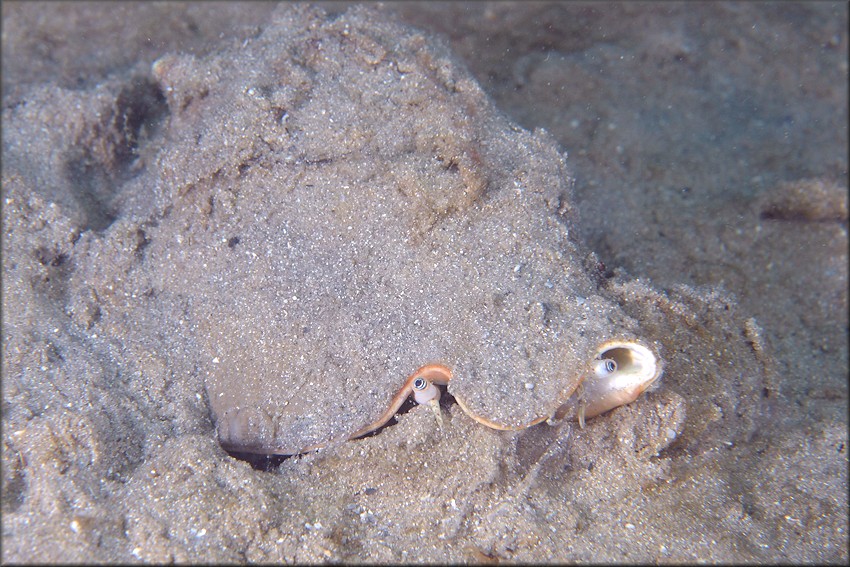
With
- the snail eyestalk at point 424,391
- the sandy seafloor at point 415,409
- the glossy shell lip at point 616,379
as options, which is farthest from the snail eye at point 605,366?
the snail eyestalk at point 424,391

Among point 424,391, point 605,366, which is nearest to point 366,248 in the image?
point 424,391

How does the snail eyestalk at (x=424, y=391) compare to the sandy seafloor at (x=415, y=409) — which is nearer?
the sandy seafloor at (x=415, y=409)

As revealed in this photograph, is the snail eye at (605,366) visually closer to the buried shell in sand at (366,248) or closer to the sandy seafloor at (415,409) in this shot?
the buried shell in sand at (366,248)

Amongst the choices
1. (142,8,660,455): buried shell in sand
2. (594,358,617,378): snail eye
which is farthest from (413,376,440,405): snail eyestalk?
(594,358,617,378): snail eye

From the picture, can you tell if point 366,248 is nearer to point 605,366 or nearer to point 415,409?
point 415,409

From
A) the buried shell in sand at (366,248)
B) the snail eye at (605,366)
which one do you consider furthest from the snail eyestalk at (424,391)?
the snail eye at (605,366)

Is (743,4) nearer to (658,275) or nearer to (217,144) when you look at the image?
(658,275)

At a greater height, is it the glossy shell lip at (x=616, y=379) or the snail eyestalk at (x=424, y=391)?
the snail eyestalk at (x=424, y=391)
